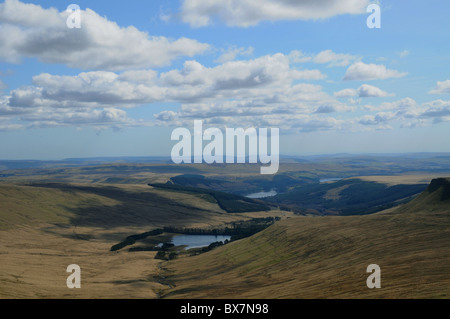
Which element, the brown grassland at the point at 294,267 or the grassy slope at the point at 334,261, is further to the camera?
the brown grassland at the point at 294,267

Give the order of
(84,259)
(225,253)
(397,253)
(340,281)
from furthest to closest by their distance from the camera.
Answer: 1. (84,259)
2. (225,253)
3. (397,253)
4. (340,281)

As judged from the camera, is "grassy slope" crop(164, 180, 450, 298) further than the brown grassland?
No

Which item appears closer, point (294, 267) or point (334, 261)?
point (334, 261)

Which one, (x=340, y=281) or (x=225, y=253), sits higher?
(x=340, y=281)

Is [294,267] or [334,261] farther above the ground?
[334,261]
